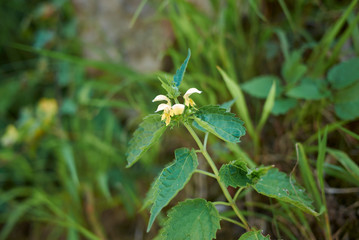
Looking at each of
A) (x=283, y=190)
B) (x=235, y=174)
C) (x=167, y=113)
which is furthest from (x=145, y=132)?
(x=283, y=190)

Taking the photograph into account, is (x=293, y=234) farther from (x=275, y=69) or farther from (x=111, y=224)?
(x=111, y=224)

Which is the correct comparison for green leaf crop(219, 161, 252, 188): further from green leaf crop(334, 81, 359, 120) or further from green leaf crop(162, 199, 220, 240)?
green leaf crop(334, 81, 359, 120)

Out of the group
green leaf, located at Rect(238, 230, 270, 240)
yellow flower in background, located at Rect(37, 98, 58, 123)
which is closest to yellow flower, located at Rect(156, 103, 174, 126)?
green leaf, located at Rect(238, 230, 270, 240)

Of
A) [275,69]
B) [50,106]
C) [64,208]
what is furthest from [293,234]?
[50,106]

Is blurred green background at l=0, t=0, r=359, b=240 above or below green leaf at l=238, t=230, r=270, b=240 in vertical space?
above

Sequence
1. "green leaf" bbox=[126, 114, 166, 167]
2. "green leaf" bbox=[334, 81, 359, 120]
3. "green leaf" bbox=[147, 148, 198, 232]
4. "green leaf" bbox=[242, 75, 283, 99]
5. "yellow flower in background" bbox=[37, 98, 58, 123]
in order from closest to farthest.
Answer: "green leaf" bbox=[147, 148, 198, 232]
"green leaf" bbox=[126, 114, 166, 167]
"green leaf" bbox=[334, 81, 359, 120]
"green leaf" bbox=[242, 75, 283, 99]
"yellow flower in background" bbox=[37, 98, 58, 123]

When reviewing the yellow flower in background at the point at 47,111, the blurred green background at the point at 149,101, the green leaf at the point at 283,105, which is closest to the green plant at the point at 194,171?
the blurred green background at the point at 149,101

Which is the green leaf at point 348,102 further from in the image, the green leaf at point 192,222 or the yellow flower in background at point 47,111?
the yellow flower in background at point 47,111
